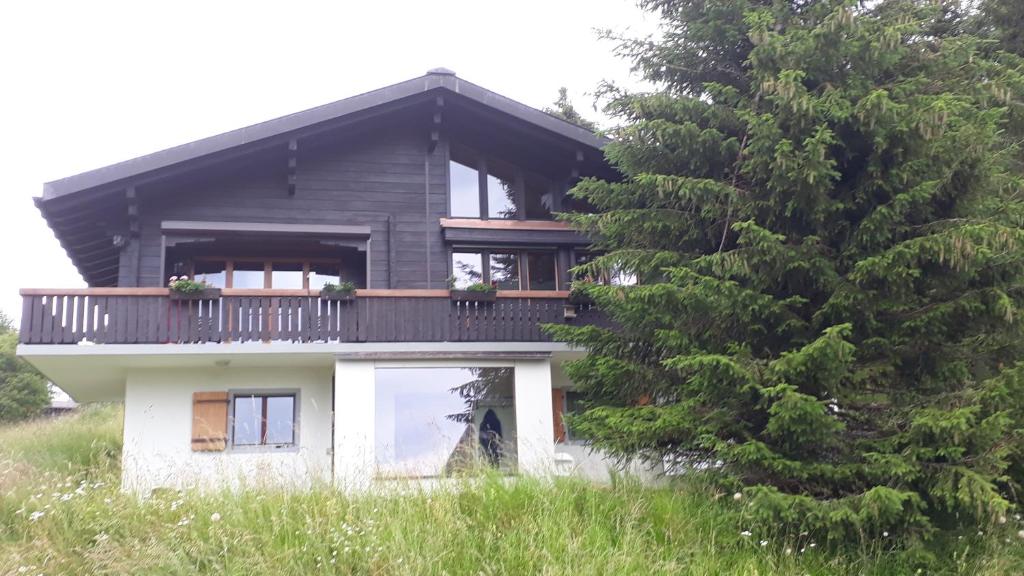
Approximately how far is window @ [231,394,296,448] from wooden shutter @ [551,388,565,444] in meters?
4.12

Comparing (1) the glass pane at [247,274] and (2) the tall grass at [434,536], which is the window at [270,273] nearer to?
(1) the glass pane at [247,274]

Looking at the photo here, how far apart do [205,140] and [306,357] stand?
356cm

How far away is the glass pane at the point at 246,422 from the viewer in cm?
1393

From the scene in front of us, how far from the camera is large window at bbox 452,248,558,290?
14969 mm

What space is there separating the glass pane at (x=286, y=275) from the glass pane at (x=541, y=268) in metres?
3.91

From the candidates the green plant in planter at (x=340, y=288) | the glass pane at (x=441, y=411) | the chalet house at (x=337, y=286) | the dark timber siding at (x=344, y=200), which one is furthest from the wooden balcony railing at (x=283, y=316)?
the dark timber siding at (x=344, y=200)

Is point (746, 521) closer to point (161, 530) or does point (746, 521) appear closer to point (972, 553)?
point (972, 553)

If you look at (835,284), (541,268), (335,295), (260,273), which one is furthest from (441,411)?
(835,284)

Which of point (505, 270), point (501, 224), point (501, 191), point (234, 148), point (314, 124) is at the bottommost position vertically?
point (505, 270)

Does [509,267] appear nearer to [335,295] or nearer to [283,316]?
[335,295]

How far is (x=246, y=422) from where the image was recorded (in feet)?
46.0

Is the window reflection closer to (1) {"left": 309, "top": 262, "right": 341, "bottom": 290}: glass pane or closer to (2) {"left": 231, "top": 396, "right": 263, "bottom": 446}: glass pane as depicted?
(1) {"left": 309, "top": 262, "right": 341, "bottom": 290}: glass pane

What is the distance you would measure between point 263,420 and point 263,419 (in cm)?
2

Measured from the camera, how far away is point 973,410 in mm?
6980
